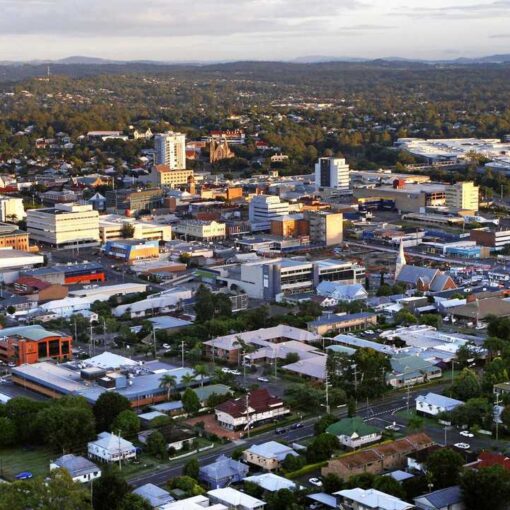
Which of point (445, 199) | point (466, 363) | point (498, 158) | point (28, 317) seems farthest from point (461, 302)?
point (498, 158)

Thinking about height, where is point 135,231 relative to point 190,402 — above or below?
below

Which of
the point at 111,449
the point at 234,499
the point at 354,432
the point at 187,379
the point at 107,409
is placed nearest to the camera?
the point at 234,499

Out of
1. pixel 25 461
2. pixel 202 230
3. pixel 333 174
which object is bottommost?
pixel 202 230

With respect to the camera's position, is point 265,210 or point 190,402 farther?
point 265,210

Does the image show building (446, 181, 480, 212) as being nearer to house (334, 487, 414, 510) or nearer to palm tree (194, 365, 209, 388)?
palm tree (194, 365, 209, 388)

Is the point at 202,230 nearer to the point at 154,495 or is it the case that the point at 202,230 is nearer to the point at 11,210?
the point at 11,210

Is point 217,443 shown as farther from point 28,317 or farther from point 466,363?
point 28,317

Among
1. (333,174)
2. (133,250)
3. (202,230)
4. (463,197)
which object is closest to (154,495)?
(133,250)
